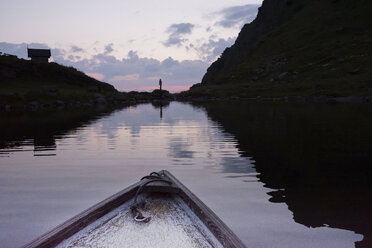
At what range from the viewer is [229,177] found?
11.2 meters

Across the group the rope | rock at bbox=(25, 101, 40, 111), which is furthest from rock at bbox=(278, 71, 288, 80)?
the rope

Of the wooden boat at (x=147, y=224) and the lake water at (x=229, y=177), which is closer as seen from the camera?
the wooden boat at (x=147, y=224)

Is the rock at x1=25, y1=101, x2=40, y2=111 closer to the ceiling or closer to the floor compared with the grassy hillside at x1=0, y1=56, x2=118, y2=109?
closer to the floor

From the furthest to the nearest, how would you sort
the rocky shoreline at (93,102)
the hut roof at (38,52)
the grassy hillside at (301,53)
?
1. the hut roof at (38,52)
2. the grassy hillside at (301,53)
3. the rocky shoreline at (93,102)

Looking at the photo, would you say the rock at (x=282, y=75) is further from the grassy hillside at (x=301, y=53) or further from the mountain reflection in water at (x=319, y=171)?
the mountain reflection in water at (x=319, y=171)

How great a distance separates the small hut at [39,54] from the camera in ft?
324

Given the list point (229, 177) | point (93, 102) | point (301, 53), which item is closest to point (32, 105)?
point (93, 102)

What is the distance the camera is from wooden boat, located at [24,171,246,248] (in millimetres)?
4973

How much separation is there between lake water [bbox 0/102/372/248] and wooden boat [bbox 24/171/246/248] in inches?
63.8

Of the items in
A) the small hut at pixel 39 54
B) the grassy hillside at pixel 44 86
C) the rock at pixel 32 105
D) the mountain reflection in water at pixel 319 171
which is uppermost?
the small hut at pixel 39 54

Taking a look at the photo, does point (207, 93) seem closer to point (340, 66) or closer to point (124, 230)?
point (340, 66)

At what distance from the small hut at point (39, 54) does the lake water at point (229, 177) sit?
284 feet

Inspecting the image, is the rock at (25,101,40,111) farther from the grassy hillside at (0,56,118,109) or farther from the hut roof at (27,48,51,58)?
the hut roof at (27,48,51,58)

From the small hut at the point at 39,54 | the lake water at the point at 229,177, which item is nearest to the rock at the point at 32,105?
the lake water at the point at 229,177
